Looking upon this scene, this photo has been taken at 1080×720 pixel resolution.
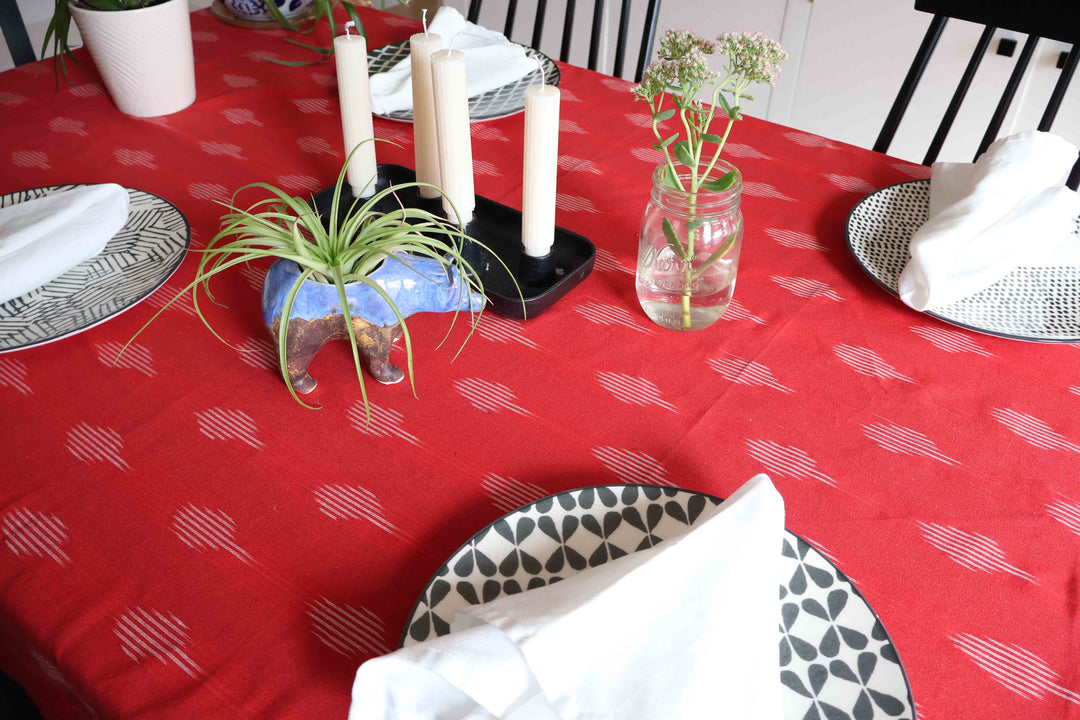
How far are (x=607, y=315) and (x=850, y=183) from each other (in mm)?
398

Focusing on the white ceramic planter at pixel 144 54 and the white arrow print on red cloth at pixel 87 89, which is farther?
the white arrow print on red cloth at pixel 87 89

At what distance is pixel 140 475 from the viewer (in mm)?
647

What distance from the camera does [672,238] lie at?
738 millimetres

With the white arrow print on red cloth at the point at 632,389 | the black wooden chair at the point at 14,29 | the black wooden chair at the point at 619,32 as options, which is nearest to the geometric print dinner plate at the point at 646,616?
the white arrow print on red cloth at the point at 632,389

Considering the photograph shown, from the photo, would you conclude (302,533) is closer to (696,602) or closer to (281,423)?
(281,423)

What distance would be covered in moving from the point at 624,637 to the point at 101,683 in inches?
13.0

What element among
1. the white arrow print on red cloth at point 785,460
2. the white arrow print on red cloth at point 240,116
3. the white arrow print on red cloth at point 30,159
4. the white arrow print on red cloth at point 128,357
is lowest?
the white arrow print on red cloth at point 128,357

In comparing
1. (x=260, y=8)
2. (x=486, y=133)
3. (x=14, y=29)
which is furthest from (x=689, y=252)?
(x=14, y=29)

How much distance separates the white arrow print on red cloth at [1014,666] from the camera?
1.70 feet

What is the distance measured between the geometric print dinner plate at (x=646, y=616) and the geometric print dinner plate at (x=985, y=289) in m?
0.36

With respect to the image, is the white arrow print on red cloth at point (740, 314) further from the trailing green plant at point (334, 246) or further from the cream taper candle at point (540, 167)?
the trailing green plant at point (334, 246)

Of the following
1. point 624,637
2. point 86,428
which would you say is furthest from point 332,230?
point 624,637

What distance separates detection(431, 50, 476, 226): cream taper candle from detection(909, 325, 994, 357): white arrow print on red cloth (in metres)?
0.45

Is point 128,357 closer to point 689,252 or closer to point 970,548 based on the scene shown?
point 689,252
